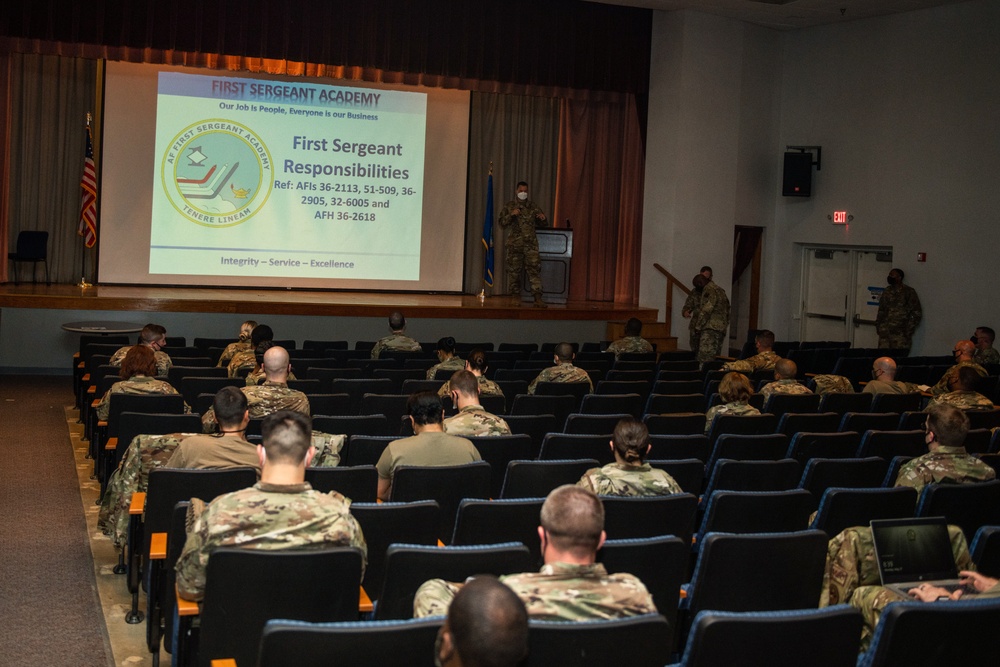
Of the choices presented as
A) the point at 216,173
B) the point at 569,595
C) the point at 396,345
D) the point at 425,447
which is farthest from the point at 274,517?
the point at 216,173

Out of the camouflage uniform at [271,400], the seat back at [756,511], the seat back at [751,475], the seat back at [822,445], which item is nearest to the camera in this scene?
the seat back at [756,511]

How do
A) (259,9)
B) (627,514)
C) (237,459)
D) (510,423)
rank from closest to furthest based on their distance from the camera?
(627,514) → (237,459) → (510,423) → (259,9)

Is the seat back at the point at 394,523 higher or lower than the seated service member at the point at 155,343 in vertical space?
lower

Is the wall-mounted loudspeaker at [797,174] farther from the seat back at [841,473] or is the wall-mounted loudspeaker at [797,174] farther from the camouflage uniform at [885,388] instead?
the seat back at [841,473]

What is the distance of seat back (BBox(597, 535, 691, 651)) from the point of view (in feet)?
10.9

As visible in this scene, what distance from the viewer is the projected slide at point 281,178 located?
47.8 feet

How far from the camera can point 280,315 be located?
43.0ft

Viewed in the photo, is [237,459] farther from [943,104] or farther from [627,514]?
[943,104]

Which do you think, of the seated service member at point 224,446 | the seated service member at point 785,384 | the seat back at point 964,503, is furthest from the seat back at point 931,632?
the seated service member at point 785,384

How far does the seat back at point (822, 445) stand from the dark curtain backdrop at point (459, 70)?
31.5 ft

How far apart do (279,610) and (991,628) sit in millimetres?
1972

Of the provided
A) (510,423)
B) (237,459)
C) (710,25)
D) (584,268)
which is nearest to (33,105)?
(584,268)

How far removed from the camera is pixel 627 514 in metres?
4.09

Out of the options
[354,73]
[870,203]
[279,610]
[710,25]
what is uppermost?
[710,25]
